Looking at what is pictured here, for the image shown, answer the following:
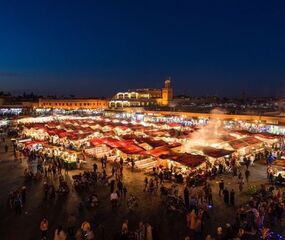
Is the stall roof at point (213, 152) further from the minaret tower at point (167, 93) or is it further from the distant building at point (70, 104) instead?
the minaret tower at point (167, 93)

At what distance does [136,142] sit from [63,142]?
6.37m

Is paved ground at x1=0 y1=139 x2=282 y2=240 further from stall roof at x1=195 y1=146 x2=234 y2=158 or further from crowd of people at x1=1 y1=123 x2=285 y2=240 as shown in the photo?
stall roof at x1=195 y1=146 x2=234 y2=158

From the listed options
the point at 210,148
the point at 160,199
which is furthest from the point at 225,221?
the point at 210,148

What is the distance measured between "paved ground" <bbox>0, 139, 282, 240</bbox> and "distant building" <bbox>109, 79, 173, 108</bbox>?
63492 mm

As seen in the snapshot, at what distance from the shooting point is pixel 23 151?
67.7 feet

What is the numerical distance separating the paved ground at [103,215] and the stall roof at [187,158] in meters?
1.19

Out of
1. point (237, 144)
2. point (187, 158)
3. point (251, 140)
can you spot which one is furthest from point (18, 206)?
point (251, 140)

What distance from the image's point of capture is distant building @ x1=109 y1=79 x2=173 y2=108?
80562 mm

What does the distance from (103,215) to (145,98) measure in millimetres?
80597

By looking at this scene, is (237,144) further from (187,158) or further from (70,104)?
(70,104)

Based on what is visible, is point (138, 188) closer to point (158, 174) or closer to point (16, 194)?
point (158, 174)

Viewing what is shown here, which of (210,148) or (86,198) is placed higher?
(210,148)

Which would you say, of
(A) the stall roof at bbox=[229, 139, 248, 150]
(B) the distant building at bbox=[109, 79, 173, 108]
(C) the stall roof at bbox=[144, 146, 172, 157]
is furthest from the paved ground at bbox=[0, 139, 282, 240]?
(B) the distant building at bbox=[109, 79, 173, 108]

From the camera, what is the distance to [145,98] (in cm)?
9006
